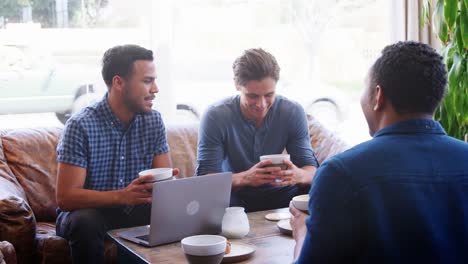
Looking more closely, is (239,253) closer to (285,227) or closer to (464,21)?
(285,227)

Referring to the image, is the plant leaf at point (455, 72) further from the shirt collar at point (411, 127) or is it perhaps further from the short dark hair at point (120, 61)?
the shirt collar at point (411, 127)

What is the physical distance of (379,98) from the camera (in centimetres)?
151

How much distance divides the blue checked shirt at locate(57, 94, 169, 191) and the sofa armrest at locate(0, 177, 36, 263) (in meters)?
0.27

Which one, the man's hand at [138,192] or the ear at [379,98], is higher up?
the ear at [379,98]

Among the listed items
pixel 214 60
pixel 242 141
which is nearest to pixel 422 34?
pixel 214 60

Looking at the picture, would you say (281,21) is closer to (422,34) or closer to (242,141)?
(422,34)

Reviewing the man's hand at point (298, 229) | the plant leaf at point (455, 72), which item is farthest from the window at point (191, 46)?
the man's hand at point (298, 229)

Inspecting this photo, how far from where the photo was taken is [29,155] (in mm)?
3391

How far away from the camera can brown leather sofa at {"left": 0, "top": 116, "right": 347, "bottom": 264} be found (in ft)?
9.14

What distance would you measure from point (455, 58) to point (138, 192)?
1.80m

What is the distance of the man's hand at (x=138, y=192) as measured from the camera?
2.35 meters

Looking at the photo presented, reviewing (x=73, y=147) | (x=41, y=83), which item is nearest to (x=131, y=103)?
(x=73, y=147)

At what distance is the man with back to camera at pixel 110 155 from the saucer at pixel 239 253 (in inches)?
20.3

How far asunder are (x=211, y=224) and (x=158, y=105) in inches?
85.8
